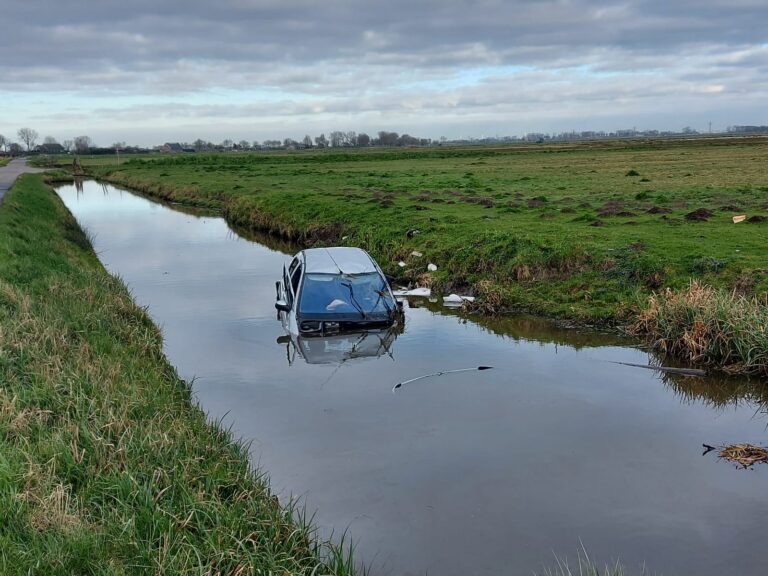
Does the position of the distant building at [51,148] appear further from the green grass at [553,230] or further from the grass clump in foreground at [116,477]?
the grass clump in foreground at [116,477]

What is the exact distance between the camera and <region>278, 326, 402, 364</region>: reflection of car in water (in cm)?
1345

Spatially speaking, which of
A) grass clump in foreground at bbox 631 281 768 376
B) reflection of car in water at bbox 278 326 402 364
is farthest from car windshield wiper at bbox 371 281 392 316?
grass clump in foreground at bbox 631 281 768 376

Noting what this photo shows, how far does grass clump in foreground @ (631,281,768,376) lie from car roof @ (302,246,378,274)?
625 cm

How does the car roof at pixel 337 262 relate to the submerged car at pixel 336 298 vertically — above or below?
above

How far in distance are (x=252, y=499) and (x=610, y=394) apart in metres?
7.22

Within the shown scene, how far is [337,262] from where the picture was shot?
15477mm

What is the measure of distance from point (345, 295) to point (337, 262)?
4.32 feet

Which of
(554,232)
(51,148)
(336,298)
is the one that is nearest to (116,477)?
(336,298)

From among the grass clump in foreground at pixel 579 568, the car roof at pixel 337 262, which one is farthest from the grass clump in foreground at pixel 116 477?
the car roof at pixel 337 262

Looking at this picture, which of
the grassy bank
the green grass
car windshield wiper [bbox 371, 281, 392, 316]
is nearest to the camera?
car windshield wiper [bbox 371, 281, 392, 316]

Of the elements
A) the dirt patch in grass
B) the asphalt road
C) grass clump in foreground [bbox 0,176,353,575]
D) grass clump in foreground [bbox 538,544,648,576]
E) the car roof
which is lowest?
grass clump in foreground [bbox 538,544,648,576]

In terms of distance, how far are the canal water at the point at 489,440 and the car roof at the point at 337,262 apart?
1.70 meters

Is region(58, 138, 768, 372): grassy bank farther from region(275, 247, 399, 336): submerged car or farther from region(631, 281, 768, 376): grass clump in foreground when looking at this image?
region(275, 247, 399, 336): submerged car

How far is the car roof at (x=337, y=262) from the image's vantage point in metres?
15.0
